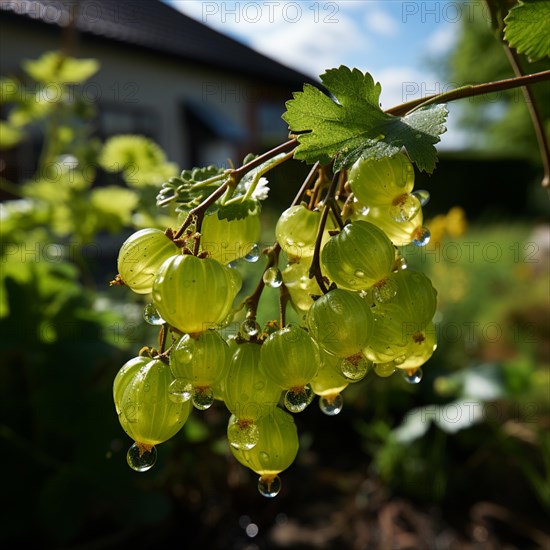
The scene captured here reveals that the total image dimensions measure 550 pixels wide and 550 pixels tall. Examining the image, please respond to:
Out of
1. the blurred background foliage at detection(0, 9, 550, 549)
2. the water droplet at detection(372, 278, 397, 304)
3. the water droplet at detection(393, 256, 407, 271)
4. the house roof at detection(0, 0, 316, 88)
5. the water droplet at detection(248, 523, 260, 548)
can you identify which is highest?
the water droplet at detection(393, 256, 407, 271)

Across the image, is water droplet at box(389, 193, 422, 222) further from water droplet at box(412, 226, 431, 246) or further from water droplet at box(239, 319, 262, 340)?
water droplet at box(239, 319, 262, 340)

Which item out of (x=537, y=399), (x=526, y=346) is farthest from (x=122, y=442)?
(x=526, y=346)

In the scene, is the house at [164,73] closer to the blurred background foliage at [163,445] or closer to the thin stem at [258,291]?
the blurred background foliage at [163,445]

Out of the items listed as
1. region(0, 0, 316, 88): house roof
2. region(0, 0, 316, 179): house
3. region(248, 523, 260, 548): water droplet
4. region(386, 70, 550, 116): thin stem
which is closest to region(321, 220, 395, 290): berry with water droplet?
A: region(386, 70, 550, 116): thin stem

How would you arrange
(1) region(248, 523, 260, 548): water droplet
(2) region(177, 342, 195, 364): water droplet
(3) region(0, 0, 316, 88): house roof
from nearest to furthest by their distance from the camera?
1. (2) region(177, 342, 195, 364): water droplet
2. (1) region(248, 523, 260, 548): water droplet
3. (3) region(0, 0, 316, 88): house roof

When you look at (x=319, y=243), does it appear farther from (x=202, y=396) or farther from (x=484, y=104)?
(x=484, y=104)

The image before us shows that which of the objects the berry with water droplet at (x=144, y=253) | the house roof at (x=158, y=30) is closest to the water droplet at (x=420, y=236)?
the berry with water droplet at (x=144, y=253)

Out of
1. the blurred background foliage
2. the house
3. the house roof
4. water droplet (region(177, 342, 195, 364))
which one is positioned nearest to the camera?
water droplet (region(177, 342, 195, 364))
